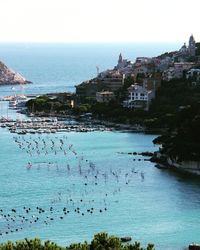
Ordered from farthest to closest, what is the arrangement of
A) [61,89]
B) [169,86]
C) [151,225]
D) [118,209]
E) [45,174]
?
[61,89] < [169,86] < [45,174] < [118,209] < [151,225]

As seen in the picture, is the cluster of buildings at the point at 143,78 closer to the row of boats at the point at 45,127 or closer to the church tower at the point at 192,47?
the church tower at the point at 192,47

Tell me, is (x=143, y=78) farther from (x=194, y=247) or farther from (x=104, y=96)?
(x=194, y=247)

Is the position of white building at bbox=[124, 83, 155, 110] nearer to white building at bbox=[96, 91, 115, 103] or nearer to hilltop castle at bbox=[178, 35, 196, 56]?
white building at bbox=[96, 91, 115, 103]

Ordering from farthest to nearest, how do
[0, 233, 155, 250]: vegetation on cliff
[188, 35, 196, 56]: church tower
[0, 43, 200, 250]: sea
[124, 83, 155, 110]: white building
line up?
[188, 35, 196, 56]: church tower
[124, 83, 155, 110]: white building
[0, 43, 200, 250]: sea
[0, 233, 155, 250]: vegetation on cliff

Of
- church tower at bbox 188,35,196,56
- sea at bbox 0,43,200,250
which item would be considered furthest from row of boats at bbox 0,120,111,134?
church tower at bbox 188,35,196,56

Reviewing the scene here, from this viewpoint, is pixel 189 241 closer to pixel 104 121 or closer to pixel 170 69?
pixel 104 121

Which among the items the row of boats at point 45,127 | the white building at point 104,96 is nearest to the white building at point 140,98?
the white building at point 104,96

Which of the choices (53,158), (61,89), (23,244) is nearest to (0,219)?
(23,244)
